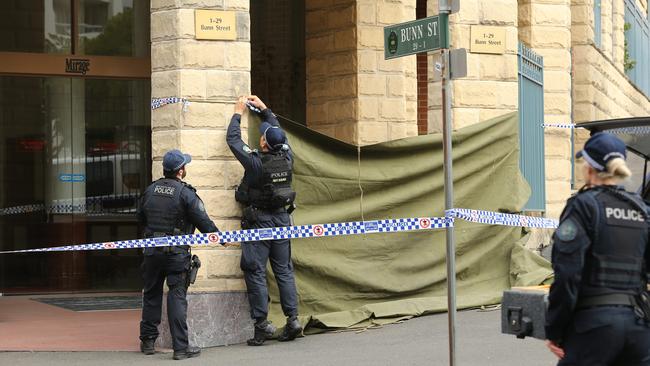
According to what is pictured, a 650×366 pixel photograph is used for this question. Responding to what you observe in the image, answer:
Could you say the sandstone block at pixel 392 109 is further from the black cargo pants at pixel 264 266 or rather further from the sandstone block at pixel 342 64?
the black cargo pants at pixel 264 266

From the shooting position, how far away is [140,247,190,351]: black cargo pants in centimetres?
1003

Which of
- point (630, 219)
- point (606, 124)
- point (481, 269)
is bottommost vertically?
point (481, 269)

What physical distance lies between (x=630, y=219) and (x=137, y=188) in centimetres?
1016

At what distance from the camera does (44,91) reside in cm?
1473

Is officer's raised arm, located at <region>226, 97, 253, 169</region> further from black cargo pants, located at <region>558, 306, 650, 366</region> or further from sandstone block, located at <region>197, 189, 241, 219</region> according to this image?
black cargo pants, located at <region>558, 306, 650, 366</region>

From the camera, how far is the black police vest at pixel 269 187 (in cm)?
1063

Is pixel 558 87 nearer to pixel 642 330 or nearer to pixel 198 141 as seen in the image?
pixel 198 141

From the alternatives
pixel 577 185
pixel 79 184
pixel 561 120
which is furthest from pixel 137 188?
pixel 577 185

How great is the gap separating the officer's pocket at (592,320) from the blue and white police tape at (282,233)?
401 centimetres

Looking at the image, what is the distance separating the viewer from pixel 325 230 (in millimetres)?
11547

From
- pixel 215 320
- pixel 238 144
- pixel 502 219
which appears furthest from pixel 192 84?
pixel 502 219

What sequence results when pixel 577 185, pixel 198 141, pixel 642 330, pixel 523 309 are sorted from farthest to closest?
pixel 577 185 < pixel 198 141 < pixel 523 309 < pixel 642 330

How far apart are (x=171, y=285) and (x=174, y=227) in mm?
509

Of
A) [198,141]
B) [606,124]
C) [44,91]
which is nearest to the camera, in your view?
[606,124]
